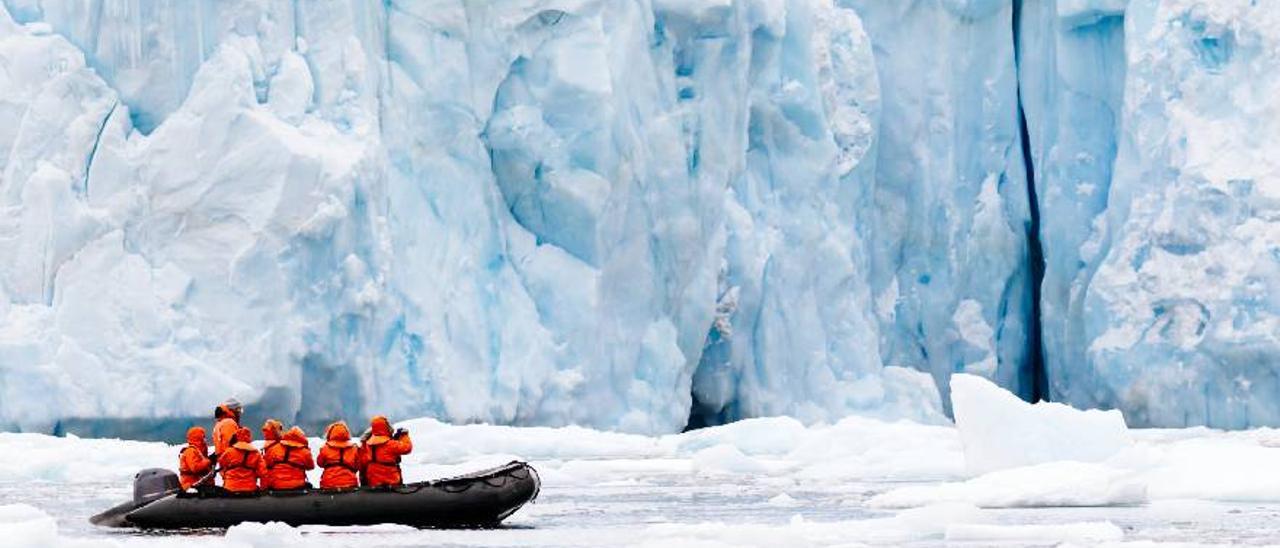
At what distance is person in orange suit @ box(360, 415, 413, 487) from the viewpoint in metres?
13.5

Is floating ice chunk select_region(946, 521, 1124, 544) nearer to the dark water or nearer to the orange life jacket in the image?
the dark water

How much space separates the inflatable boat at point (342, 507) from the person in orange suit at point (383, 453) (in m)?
0.36

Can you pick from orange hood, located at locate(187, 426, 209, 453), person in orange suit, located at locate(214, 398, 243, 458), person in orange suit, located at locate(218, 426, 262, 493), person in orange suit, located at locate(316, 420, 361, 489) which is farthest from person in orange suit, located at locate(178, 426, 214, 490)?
person in orange suit, located at locate(316, 420, 361, 489)

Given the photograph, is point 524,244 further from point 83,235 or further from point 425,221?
point 83,235

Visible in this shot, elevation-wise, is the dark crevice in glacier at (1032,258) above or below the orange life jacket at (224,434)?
above

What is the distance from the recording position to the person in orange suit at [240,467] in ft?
43.8

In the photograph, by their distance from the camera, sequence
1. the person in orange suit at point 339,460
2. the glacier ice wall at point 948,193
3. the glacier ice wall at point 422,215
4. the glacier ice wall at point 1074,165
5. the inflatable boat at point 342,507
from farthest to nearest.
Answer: the glacier ice wall at point 948,193 → the glacier ice wall at point 1074,165 → the glacier ice wall at point 422,215 → the person in orange suit at point 339,460 → the inflatable boat at point 342,507

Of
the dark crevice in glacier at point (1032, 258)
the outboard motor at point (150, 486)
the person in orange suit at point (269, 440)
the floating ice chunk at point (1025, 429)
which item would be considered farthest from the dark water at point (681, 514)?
the dark crevice in glacier at point (1032, 258)

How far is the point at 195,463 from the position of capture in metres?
13.6

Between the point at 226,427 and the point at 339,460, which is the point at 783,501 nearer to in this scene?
the point at 339,460

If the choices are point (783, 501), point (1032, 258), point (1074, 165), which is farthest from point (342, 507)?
point (1032, 258)

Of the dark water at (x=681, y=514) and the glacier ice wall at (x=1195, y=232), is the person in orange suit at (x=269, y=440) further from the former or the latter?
the glacier ice wall at (x=1195, y=232)

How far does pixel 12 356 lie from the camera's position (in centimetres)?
2030

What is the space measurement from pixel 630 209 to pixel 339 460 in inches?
506
